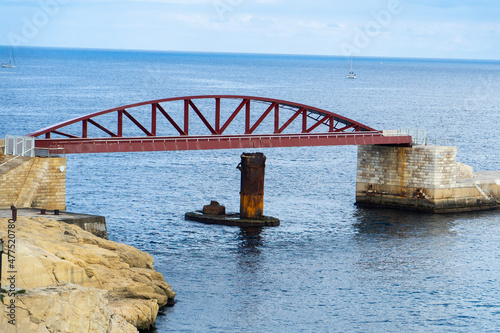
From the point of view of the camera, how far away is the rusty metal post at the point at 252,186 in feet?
178

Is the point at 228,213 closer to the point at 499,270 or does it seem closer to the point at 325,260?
the point at 325,260

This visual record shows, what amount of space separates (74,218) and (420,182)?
3057 centimetres

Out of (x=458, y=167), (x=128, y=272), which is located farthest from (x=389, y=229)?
(x=128, y=272)

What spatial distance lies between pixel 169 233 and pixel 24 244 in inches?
847

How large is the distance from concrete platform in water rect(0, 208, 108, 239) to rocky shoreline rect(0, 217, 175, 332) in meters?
1.83

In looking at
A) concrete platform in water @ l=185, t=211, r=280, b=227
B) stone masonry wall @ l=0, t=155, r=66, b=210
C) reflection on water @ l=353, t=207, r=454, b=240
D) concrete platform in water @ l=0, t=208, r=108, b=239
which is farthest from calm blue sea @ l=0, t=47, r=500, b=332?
stone masonry wall @ l=0, t=155, r=66, b=210

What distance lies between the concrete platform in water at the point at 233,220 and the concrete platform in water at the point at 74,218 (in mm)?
15120

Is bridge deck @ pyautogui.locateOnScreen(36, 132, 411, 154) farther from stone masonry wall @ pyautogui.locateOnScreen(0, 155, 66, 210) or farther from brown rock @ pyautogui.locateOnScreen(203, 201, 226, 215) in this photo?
brown rock @ pyautogui.locateOnScreen(203, 201, 226, 215)

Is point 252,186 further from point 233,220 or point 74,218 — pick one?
point 74,218

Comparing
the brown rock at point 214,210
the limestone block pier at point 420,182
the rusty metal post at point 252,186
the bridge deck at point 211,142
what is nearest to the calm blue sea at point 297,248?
the limestone block pier at point 420,182

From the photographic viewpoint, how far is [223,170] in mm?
79188

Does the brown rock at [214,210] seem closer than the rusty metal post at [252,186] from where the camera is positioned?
No

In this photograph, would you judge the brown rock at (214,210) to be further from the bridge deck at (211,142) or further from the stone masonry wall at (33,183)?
the stone masonry wall at (33,183)

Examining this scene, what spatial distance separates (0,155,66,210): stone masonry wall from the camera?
4131 cm
